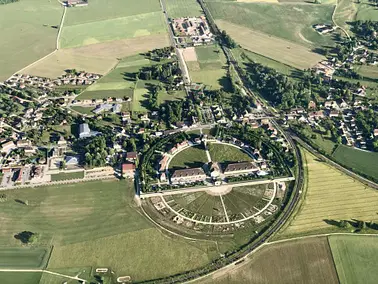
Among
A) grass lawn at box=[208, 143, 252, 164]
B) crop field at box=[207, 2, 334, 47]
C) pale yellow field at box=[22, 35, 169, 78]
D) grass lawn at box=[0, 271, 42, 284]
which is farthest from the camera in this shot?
crop field at box=[207, 2, 334, 47]

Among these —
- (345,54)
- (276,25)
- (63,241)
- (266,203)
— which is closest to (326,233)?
(266,203)

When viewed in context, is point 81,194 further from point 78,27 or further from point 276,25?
point 276,25

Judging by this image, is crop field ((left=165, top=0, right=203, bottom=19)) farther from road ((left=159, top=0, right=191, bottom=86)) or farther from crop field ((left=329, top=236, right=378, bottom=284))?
crop field ((left=329, top=236, right=378, bottom=284))

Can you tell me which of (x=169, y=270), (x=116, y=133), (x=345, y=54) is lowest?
(x=169, y=270)

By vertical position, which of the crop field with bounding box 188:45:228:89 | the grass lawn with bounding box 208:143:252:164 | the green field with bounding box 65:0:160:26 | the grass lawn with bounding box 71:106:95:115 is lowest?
the grass lawn with bounding box 208:143:252:164

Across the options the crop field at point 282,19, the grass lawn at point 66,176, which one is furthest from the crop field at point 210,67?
the grass lawn at point 66,176

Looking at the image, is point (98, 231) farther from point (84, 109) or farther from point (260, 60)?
point (260, 60)

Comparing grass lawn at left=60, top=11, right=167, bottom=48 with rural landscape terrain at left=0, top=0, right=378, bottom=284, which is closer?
rural landscape terrain at left=0, top=0, right=378, bottom=284

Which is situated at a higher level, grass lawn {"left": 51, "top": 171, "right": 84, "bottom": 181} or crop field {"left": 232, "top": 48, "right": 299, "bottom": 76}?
crop field {"left": 232, "top": 48, "right": 299, "bottom": 76}

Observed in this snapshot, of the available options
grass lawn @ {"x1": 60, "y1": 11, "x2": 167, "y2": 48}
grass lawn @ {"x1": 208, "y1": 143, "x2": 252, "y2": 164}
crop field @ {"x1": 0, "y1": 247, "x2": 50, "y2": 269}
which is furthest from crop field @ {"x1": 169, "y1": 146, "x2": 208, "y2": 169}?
grass lawn @ {"x1": 60, "y1": 11, "x2": 167, "y2": 48}
